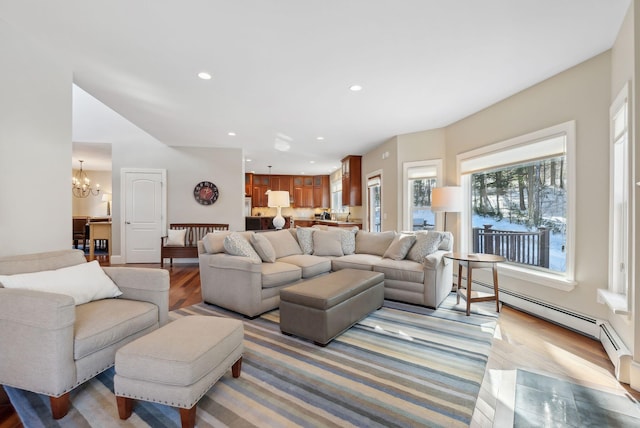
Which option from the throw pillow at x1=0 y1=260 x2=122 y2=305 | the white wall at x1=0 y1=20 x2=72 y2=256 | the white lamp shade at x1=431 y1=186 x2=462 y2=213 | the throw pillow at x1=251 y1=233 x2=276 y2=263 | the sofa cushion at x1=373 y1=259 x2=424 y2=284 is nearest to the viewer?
the throw pillow at x1=0 y1=260 x2=122 y2=305

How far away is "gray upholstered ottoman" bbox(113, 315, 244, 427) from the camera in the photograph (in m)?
1.45

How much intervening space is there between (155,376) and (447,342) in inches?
87.0

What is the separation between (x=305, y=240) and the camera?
4484 mm

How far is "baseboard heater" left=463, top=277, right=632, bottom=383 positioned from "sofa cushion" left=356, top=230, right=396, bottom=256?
4.81ft

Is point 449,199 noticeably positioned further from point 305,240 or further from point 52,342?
point 52,342

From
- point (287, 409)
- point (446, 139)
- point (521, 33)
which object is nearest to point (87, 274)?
point (287, 409)

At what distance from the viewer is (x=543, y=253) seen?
3303mm

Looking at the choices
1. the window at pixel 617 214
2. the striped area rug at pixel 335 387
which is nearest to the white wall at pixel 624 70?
the window at pixel 617 214

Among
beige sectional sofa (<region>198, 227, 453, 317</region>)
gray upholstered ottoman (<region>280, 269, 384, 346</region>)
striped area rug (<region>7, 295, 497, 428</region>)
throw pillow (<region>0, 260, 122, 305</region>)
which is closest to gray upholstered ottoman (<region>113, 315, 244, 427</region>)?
striped area rug (<region>7, 295, 497, 428</region>)

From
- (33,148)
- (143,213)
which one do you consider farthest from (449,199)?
(143,213)

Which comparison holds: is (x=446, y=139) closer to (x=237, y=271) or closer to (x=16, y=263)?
(x=237, y=271)

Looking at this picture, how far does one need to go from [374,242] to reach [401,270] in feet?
3.25

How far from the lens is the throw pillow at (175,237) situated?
18.9 ft

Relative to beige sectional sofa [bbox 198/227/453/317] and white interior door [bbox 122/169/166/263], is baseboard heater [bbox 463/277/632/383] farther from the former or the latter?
white interior door [bbox 122/169/166/263]
